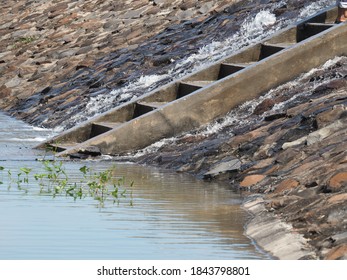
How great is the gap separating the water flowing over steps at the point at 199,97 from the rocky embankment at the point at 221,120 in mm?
203

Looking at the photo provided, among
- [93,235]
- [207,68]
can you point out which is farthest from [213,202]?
[207,68]

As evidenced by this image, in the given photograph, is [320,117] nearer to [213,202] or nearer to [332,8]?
[213,202]

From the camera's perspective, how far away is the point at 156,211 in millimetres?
10266

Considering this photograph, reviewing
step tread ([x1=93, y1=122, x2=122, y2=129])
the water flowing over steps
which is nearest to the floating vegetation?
the water flowing over steps

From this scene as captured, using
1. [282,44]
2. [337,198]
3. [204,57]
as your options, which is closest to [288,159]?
[337,198]

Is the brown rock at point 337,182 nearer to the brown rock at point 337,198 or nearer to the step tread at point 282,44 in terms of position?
the brown rock at point 337,198

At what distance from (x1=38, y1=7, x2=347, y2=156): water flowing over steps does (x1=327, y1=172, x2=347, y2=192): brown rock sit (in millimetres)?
5158

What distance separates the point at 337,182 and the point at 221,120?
210 inches

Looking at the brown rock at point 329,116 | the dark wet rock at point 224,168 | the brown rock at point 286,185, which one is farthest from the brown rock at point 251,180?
Result: the brown rock at point 329,116

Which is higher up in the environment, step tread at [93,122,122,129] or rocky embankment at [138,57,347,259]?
rocky embankment at [138,57,347,259]

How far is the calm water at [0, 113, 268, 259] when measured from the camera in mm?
8422

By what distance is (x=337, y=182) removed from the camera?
9.79 meters

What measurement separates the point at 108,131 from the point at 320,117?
323cm

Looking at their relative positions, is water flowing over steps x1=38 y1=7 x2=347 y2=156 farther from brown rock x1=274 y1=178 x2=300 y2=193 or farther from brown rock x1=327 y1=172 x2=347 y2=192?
brown rock x1=327 y1=172 x2=347 y2=192
